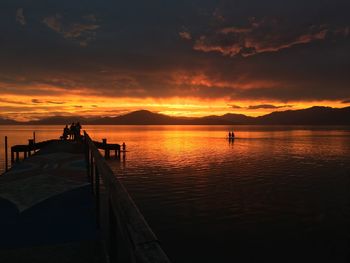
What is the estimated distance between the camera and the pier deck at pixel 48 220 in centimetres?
694

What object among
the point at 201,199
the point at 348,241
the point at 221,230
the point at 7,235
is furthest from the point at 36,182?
the point at 348,241

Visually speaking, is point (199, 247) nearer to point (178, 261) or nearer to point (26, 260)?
point (178, 261)

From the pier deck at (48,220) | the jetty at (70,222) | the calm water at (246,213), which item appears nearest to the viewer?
the jetty at (70,222)

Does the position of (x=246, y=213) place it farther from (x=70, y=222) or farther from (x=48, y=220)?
(x=48, y=220)

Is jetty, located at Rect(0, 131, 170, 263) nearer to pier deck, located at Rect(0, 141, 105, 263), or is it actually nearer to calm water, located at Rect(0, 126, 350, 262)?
pier deck, located at Rect(0, 141, 105, 263)

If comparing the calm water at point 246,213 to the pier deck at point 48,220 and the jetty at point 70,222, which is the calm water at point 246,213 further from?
the pier deck at point 48,220

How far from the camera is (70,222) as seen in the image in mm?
9062

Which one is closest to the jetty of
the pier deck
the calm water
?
the pier deck

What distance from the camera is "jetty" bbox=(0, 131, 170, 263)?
2.95 meters

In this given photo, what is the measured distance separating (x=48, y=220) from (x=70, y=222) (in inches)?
31.0

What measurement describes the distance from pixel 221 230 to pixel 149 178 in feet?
48.7

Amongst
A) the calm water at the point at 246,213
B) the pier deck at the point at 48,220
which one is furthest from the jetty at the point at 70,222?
the calm water at the point at 246,213

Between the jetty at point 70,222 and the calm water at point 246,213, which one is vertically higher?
the jetty at point 70,222

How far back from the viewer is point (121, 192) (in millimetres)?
3781
